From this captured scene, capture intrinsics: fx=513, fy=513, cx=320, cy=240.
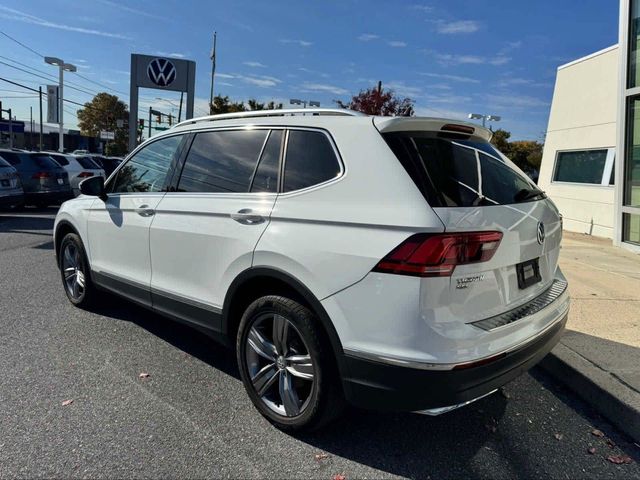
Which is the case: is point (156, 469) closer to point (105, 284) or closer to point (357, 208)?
point (357, 208)

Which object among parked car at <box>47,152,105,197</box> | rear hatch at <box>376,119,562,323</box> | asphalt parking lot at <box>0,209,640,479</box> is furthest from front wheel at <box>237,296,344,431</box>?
parked car at <box>47,152,105,197</box>

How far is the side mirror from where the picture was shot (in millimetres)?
4570

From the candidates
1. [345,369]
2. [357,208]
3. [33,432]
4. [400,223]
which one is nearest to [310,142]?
[357,208]

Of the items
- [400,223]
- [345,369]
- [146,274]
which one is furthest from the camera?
[146,274]

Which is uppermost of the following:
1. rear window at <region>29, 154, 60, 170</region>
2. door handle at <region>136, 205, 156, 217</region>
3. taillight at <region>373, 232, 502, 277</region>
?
rear window at <region>29, 154, 60, 170</region>

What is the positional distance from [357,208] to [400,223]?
0.27m

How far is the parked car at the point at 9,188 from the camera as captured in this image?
39.5ft

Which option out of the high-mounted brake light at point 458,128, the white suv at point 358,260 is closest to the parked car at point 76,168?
the white suv at point 358,260

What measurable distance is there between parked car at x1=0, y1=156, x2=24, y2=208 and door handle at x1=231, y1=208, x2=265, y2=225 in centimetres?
1120

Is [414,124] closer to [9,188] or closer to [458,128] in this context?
[458,128]

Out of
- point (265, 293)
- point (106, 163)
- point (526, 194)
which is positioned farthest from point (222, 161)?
point (106, 163)

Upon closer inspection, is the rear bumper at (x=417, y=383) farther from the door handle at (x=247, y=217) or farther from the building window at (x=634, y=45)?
the building window at (x=634, y=45)

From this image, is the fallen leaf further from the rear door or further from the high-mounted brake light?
the rear door

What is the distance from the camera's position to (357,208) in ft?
8.59
